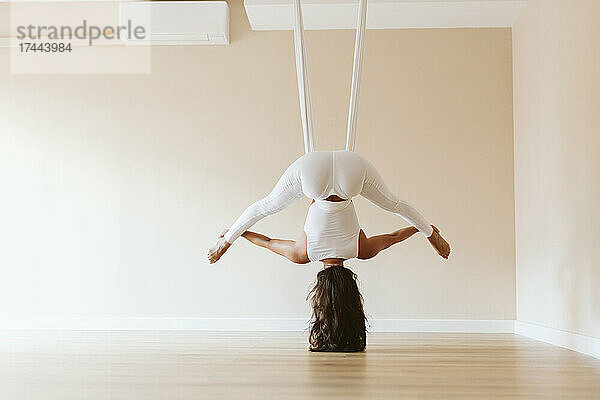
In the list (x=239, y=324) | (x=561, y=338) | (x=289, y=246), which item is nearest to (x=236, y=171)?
(x=239, y=324)

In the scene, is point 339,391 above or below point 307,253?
below

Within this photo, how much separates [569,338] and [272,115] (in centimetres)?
281

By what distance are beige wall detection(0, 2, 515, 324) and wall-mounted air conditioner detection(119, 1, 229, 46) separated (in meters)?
0.17

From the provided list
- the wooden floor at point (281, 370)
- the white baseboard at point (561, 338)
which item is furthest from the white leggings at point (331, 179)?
the white baseboard at point (561, 338)

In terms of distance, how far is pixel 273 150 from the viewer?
230 inches

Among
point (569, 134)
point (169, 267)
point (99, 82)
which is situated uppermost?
point (99, 82)

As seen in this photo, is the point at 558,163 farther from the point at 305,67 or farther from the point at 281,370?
the point at 281,370

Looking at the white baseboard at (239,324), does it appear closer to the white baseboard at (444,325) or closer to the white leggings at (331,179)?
the white baseboard at (444,325)

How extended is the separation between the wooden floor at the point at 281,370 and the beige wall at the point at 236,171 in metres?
1.14

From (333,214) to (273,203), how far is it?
32cm

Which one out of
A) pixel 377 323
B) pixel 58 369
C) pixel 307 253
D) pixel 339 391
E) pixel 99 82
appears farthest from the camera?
pixel 99 82

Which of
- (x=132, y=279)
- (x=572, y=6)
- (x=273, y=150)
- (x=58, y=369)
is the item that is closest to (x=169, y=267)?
(x=132, y=279)

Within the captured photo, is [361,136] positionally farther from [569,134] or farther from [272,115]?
[569,134]

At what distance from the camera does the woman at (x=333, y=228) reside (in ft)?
11.8
